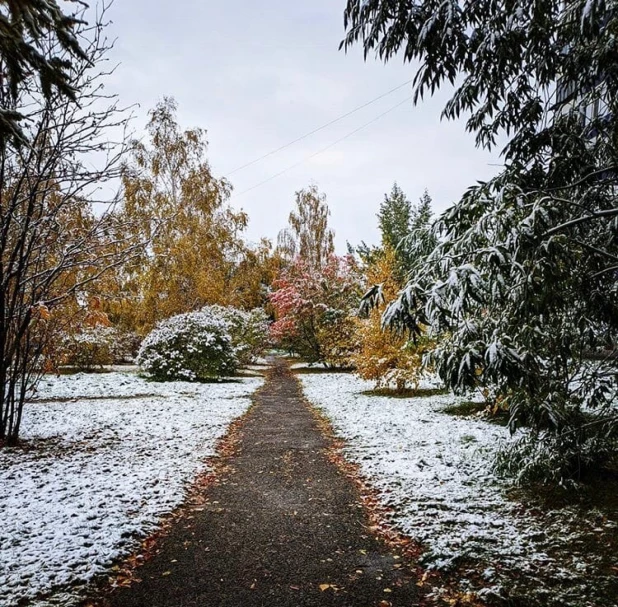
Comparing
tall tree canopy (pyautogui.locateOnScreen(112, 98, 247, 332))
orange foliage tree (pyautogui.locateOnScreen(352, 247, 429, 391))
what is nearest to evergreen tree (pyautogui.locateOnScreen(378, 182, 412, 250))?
tall tree canopy (pyautogui.locateOnScreen(112, 98, 247, 332))

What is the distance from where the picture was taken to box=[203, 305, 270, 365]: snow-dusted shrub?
16859mm

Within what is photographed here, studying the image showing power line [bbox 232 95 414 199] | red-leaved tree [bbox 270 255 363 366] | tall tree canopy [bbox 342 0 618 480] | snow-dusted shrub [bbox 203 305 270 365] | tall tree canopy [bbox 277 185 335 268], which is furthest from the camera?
tall tree canopy [bbox 277 185 335 268]

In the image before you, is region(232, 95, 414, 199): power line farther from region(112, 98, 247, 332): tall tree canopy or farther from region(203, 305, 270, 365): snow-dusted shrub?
region(203, 305, 270, 365): snow-dusted shrub

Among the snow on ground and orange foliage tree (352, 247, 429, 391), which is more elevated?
orange foliage tree (352, 247, 429, 391)

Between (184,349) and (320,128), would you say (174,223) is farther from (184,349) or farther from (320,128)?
(320,128)

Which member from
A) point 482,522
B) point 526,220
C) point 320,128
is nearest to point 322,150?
point 320,128

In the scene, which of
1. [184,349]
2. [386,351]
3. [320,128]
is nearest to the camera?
[386,351]

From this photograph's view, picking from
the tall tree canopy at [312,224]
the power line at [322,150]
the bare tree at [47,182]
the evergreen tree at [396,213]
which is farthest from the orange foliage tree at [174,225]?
the evergreen tree at [396,213]

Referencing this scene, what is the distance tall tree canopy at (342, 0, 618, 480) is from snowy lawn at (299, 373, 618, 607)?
660 mm

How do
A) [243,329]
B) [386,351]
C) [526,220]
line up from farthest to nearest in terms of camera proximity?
[243,329]
[386,351]
[526,220]

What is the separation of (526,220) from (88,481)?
472 cm

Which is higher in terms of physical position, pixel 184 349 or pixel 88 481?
pixel 184 349

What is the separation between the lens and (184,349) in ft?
45.0

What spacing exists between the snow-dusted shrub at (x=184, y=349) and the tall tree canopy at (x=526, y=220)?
35.7ft
